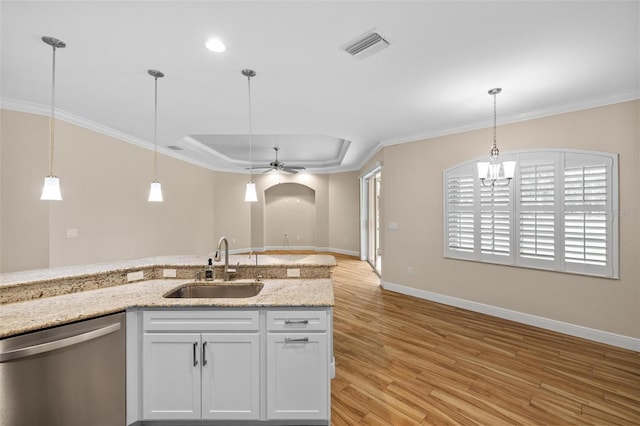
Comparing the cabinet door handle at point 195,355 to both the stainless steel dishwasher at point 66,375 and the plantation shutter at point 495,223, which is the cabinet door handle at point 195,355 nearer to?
the stainless steel dishwasher at point 66,375

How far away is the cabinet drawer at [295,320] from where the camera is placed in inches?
74.2

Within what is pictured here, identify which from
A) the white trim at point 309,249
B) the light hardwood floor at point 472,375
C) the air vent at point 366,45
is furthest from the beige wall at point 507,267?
the white trim at point 309,249

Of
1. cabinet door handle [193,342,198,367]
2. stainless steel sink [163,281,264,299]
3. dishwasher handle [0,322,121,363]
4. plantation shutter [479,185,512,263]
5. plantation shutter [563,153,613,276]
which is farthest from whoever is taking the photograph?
plantation shutter [479,185,512,263]

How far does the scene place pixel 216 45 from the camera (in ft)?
6.95

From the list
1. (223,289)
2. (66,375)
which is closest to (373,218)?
(223,289)

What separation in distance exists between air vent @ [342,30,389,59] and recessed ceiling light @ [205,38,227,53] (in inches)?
37.7

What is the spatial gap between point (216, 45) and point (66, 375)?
8.14 ft

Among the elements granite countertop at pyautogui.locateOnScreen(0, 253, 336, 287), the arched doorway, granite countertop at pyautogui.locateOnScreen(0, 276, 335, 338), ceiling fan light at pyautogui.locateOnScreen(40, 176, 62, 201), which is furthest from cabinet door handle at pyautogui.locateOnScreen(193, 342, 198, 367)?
the arched doorway

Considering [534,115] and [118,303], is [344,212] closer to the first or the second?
[534,115]

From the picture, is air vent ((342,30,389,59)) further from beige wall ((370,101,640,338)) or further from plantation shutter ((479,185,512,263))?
plantation shutter ((479,185,512,263))

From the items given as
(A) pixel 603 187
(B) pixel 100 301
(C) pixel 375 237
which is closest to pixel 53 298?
(B) pixel 100 301

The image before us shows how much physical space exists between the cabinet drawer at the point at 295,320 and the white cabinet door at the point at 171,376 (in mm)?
533

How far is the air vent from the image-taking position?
6.57 feet

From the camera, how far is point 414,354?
2.86 m
